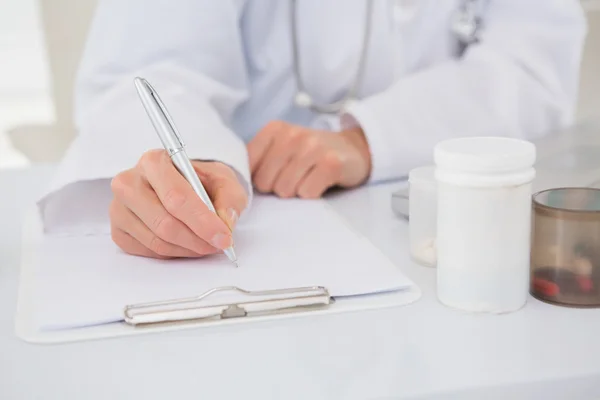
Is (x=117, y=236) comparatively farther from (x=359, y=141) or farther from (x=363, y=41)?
(x=363, y=41)

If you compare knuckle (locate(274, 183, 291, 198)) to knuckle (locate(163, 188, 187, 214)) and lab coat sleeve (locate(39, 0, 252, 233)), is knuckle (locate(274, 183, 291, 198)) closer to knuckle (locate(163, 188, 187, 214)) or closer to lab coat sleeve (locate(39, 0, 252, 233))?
lab coat sleeve (locate(39, 0, 252, 233))

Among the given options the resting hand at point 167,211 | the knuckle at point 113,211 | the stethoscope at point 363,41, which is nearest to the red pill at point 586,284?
the resting hand at point 167,211

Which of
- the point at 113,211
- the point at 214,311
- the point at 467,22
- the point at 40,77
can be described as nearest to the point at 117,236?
the point at 113,211

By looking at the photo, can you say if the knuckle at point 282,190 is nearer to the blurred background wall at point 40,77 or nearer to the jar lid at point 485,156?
the jar lid at point 485,156

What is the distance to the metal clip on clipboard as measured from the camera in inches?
18.1

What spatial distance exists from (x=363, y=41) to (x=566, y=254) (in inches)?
19.1

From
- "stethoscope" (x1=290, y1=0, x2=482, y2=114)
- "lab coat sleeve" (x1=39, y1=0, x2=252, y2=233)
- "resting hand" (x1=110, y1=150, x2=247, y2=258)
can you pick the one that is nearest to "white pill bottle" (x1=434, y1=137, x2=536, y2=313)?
"resting hand" (x1=110, y1=150, x2=247, y2=258)

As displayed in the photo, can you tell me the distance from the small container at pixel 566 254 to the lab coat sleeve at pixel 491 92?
0.97 ft

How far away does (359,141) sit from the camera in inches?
31.2

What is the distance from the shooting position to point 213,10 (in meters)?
0.84

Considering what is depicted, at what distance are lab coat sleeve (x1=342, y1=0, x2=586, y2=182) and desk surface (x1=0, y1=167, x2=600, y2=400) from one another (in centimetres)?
32

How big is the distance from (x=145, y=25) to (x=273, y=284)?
424mm

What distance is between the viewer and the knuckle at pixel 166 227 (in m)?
0.54

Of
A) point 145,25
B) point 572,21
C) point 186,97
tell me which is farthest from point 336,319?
point 572,21
